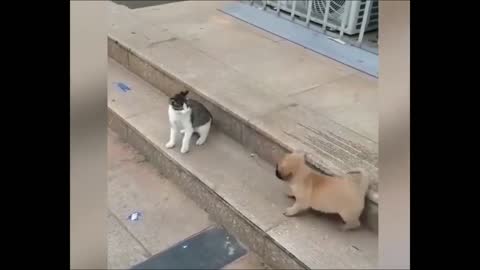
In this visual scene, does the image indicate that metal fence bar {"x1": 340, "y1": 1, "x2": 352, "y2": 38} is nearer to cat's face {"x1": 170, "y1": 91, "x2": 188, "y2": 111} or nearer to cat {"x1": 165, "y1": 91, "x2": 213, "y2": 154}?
cat {"x1": 165, "y1": 91, "x2": 213, "y2": 154}

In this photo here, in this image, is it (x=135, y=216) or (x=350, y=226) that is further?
(x=135, y=216)

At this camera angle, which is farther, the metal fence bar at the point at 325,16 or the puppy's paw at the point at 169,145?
the metal fence bar at the point at 325,16

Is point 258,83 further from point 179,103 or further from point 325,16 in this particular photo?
point 325,16

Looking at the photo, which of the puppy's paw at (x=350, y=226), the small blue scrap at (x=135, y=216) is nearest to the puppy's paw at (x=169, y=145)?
the small blue scrap at (x=135, y=216)

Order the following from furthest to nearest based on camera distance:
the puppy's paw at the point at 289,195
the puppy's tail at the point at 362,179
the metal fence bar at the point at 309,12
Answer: the metal fence bar at the point at 309,12 → the puppy's paw at the point at 289,195 → the puppy's tail at the point at 362,179

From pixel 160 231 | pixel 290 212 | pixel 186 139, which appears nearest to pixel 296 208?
pixel 290 212

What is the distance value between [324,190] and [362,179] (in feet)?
0.47

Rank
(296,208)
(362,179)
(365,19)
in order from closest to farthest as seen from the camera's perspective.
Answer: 1. (362,179)
2. (296,208)
3. (365,19)

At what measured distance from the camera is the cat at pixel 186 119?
2328mm

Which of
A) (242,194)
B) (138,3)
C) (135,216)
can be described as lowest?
(135,216)

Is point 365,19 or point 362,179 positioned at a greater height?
point 365,19

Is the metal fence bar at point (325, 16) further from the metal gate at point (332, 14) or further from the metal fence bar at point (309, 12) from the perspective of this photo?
the metal fence bar at point (309, 12)

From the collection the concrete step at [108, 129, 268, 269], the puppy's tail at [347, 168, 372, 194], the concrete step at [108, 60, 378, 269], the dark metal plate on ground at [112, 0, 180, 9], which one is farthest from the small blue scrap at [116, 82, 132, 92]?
the puppy's tail at [347, 168, 372, 194]

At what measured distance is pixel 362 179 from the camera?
1849mm
